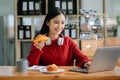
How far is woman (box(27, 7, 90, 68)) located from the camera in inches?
95.5

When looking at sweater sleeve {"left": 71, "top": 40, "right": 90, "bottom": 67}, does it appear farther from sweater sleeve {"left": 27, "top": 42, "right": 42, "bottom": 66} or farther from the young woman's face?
sweater sleeve {"left": 27, "top": 42, "right": 42, "bottom": 66}

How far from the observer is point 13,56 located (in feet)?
15.7

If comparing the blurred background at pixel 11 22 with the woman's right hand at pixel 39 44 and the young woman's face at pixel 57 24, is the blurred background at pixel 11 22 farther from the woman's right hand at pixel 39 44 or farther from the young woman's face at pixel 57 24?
the woman's right hand at pixel 39 44

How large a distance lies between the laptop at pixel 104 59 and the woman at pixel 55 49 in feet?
1.08

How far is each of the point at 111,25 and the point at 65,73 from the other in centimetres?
286

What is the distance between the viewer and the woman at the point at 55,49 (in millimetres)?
2426

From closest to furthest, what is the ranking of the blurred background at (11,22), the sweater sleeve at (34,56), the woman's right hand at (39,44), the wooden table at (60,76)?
1. the wooden table at (60,76)
2. the woman's right hand at (39,44)
3. the sweater sleeve at (34,56)
4. the blurred background at (11,22)

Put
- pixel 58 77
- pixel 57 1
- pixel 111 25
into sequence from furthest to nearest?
pixel 111 25 < pixel 57 1 < pixel 58 77

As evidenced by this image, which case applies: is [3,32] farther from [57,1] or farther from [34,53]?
[34,53]

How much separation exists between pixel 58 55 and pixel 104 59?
64cm

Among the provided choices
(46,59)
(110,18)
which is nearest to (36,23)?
(110,18)

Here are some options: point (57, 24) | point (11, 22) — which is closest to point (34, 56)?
point (57, 24)

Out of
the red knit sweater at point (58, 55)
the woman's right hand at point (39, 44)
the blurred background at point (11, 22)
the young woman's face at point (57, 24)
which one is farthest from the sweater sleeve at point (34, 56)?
the blurred background at point (11, 22)

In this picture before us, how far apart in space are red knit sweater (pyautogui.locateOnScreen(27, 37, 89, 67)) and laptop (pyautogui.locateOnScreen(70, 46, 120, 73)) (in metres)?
0.35
